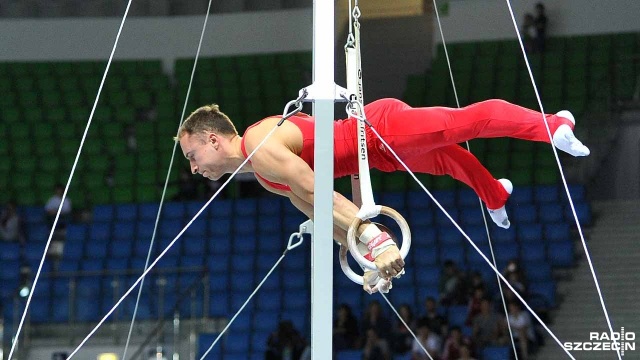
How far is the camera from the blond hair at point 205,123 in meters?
3.29

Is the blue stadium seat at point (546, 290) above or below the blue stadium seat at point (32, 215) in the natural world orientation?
below

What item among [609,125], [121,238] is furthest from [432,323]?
[121,238]

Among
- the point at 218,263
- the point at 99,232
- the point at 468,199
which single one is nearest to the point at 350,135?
the point at 218,263

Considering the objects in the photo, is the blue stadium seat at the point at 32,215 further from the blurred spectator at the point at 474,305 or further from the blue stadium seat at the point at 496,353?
the blue stadium seat at the point at 496,353

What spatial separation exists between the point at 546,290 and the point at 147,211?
3.33m

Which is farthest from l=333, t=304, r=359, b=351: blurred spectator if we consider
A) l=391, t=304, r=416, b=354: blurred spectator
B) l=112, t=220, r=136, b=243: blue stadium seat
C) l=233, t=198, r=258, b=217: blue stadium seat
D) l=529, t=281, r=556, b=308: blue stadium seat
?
l=112, t=220, r=136, b=243: blue stadium seat


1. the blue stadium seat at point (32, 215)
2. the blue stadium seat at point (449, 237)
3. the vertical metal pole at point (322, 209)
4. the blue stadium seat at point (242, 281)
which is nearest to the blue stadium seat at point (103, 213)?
the blue stadium seat at point (32, 215)

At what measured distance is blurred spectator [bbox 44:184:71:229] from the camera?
9.55 metres

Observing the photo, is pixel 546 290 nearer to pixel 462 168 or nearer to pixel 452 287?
pixel 452 287

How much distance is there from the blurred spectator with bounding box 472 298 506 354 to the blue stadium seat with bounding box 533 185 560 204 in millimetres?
1489

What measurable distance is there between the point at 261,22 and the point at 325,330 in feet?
27.7

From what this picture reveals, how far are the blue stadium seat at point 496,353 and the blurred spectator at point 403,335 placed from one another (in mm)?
485

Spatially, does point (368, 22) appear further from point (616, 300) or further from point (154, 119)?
point (616, 300)

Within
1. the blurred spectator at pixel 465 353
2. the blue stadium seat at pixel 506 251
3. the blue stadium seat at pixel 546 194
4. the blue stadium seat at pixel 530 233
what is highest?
the blue stadium seat at pixel 546 194
